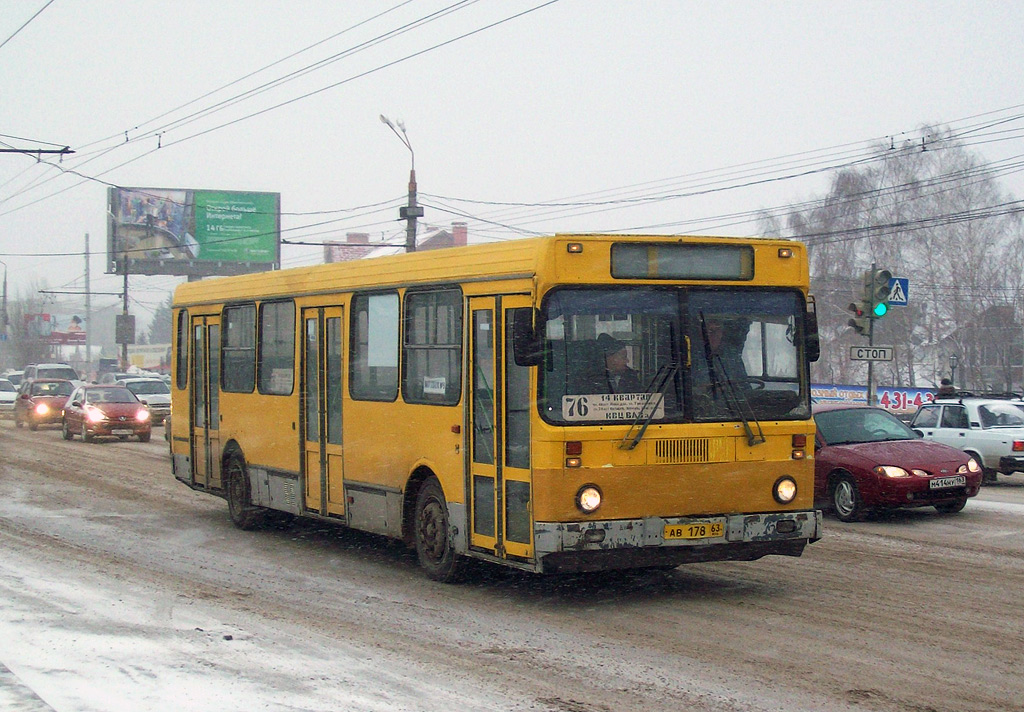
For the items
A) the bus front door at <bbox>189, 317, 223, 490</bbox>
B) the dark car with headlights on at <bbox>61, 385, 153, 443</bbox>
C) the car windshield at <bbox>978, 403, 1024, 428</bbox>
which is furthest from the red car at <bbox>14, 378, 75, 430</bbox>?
the car windshield at <bbox>978, 403, 1024, 428</bbox>

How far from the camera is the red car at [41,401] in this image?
1598 inches

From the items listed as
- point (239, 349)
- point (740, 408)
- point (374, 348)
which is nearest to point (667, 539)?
point (740, 408)

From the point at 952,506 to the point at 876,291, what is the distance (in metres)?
7.40

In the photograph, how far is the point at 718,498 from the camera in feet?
30.9

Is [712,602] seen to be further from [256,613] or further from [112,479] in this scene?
[112,479]

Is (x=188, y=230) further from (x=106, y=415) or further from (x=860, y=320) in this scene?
(x=860, y=320)

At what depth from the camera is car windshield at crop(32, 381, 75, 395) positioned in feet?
138

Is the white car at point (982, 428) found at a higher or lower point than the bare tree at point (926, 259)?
lower

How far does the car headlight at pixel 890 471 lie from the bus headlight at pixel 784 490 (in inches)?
207

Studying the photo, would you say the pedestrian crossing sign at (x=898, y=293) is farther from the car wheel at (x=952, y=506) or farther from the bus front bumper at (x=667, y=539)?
the bus front bumper at (x=667, y=539)

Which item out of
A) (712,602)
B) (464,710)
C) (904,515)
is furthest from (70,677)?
(904,515)

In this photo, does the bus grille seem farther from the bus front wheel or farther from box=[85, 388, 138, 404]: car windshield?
box=[85, 388, 138, 404]: car windshield

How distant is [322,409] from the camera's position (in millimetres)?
12508

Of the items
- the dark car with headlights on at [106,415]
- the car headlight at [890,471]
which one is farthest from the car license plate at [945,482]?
the dark car with headlights on at [106,415]
